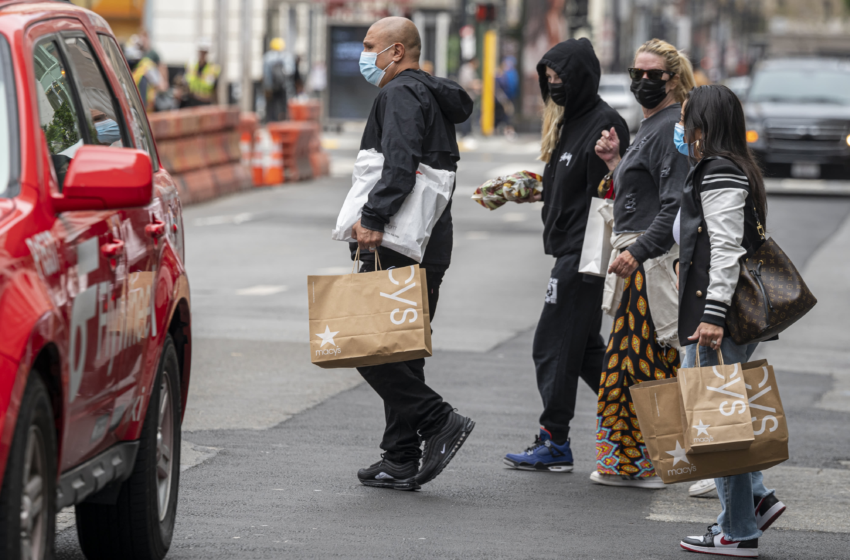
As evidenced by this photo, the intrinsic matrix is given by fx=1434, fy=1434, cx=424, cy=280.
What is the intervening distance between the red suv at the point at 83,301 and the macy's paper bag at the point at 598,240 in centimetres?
188

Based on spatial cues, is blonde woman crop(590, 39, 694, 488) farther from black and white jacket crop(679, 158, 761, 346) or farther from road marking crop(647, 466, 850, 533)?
black and white jacket crop(679, 158, 761, 346)

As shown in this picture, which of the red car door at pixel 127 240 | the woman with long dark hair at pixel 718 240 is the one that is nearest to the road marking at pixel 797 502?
the woman with long dark hair at pixel 718 240

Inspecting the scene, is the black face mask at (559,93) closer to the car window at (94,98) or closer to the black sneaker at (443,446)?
the black sneaker at (443,446)

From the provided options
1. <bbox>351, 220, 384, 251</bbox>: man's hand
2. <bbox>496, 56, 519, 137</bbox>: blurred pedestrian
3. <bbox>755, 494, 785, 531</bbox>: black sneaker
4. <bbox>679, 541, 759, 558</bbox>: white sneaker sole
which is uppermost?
<bbox>351, 220, 384, 251</bbox>: man's hand

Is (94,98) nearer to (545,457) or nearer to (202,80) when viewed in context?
(545,457)

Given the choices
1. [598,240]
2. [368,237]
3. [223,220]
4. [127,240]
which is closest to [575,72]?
[598,240]

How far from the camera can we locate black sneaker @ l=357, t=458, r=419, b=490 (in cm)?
587

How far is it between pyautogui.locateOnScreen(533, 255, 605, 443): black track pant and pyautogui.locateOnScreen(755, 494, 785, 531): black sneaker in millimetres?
1273

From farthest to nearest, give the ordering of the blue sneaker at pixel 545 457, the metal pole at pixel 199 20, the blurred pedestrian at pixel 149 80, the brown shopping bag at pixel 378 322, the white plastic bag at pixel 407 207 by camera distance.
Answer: the metal pole at pixel 199 20 < the blurred pedestrian at pixel 149 80 < the blue sneaker at pixel 545 457 < the white plastic bag at pixel 407 207 < the brown shopping bag at pixel 378 322

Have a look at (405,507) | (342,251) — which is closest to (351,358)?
(405,507)

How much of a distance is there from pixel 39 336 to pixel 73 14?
1.57 m

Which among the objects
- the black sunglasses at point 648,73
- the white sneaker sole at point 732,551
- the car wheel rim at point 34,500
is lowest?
the white sneaker sole at point 732,551

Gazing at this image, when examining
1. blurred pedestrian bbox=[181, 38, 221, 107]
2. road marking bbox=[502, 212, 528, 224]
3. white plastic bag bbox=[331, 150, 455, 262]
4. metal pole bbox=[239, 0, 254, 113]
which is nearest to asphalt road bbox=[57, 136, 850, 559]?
white plastic bag bbox=[331, 150, 455, 262]

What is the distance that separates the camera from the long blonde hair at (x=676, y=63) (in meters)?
6.09
